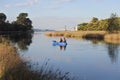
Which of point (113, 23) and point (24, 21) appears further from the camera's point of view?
point (24, 21)

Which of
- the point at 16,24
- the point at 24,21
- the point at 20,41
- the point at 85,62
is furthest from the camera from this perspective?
the point at 24,21

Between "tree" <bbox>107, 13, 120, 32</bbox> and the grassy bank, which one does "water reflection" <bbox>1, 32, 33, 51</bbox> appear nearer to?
the grassy bank

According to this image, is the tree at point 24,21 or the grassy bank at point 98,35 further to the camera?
the tree at point 24,21

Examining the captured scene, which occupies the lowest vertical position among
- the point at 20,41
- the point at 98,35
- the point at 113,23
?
the point at 98,35

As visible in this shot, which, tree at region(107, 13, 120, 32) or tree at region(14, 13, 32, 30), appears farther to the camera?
tree at region(14, 13, 32, 30)

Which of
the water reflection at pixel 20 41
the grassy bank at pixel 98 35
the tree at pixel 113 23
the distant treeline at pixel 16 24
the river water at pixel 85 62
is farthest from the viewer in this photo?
the distant treeline at pixel 16 24

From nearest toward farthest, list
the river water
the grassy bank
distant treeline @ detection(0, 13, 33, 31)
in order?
the river water → the grassy bank → distant treeline @ detection(0, 13, 33, 31)

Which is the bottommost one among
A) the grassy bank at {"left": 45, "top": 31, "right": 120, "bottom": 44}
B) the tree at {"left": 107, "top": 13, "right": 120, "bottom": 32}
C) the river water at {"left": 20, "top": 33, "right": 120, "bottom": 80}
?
the grassy bank at {"left": 45, "top": 31, "right": 120, "bottom": 44}

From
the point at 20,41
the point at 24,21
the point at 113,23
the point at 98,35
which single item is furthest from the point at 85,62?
the point at 24,21

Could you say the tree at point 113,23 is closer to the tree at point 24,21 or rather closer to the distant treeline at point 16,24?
the distant treeline at point 16,24

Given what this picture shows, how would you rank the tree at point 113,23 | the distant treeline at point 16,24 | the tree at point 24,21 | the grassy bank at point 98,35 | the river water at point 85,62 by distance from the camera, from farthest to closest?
1. the tree at point 24,21
2. the distant treeline at point 16,24
3. the tree at point 113,23
4. the grassy bank at point 98,35
5. the river water at point 85,62

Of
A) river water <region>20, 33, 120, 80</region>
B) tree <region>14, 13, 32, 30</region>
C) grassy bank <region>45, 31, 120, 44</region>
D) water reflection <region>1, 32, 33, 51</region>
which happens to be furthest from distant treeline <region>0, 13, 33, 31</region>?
river water <region>20, 33, 120, 80</region>

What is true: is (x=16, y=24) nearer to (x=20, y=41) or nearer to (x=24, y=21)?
(x=24, y=21)

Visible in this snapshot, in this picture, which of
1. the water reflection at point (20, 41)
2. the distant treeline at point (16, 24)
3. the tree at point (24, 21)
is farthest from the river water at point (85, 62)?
the tree at point (24, 21)
